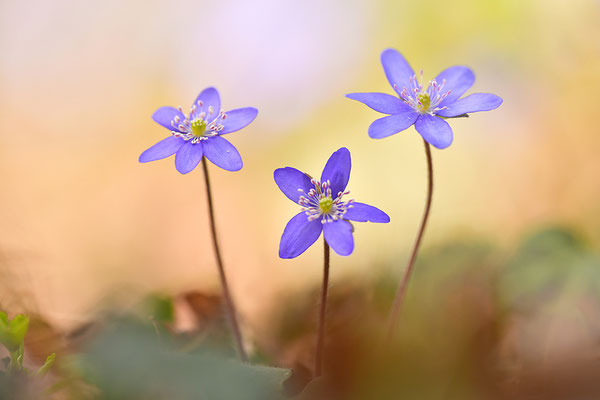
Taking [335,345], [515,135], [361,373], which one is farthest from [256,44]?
[361,373]

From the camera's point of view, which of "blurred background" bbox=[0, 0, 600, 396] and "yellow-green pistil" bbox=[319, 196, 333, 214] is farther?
"blurred background" bbox=[0, 0, 600, 396]

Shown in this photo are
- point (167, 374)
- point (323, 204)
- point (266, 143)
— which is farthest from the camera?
point (266, 143)

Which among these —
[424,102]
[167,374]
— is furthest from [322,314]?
[424,102]

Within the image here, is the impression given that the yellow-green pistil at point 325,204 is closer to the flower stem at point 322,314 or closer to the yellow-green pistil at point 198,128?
the flower stem at point 322,314

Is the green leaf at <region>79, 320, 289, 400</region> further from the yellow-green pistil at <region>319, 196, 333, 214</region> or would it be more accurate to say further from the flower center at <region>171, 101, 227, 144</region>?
the flower center at <region>171, 101, 227, 144</region>

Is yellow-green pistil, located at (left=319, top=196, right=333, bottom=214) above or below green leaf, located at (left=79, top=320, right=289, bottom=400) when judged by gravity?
above

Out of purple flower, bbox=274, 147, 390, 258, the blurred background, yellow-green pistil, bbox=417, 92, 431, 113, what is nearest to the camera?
purple flower, bbox=274, 147, 390, 258

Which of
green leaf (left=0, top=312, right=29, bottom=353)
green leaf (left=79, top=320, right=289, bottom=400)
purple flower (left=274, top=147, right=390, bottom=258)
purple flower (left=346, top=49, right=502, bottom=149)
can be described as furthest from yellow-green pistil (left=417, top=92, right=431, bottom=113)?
green leaf (left=0, top=312, right=29, bottom=353)

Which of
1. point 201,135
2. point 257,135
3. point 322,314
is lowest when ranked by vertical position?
point 322,314

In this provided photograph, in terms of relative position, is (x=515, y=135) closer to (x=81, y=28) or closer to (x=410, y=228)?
(x=410, y=228)

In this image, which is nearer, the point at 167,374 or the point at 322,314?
the point at 167,374

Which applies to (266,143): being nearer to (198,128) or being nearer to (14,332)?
(198,128)
